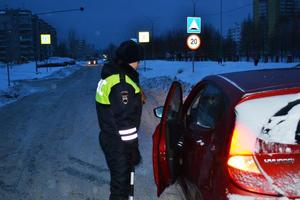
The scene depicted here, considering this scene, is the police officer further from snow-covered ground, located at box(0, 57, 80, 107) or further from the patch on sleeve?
snow-covered ground, located at box(0, 57, 80, 107)

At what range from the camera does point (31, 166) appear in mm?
7523

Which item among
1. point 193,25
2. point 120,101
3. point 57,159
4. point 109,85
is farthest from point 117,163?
point 193,25

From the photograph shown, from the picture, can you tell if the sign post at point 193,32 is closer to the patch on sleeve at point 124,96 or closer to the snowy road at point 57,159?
the snowy road at point 57,159

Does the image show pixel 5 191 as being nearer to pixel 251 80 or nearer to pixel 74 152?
pixel 74 152

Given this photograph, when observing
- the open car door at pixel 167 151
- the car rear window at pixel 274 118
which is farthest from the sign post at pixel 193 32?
the car rear window at pixel 274 118

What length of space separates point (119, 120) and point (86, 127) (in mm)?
7124

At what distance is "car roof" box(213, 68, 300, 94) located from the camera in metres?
3.43

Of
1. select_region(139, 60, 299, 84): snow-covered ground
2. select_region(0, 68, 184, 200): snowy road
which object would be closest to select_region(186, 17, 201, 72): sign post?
select_region(139, 60, 299, 84): snow-covered ground

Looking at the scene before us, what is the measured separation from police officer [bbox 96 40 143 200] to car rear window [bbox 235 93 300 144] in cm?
130

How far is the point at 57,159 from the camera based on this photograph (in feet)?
26.2

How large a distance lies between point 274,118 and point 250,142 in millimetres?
237

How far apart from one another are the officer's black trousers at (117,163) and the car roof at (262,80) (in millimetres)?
1123

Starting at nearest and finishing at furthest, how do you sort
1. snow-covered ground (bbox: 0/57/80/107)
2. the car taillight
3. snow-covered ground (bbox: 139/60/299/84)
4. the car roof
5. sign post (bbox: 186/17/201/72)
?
the car taillight → the car roof → snow-covered ground (bbox: 0/57/80/107) → sign post (bbox: 186/17/201/72) → snow-covered ground (bbox: 139/60/299/84)

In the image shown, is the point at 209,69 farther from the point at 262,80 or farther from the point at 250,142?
the point at 250,142
